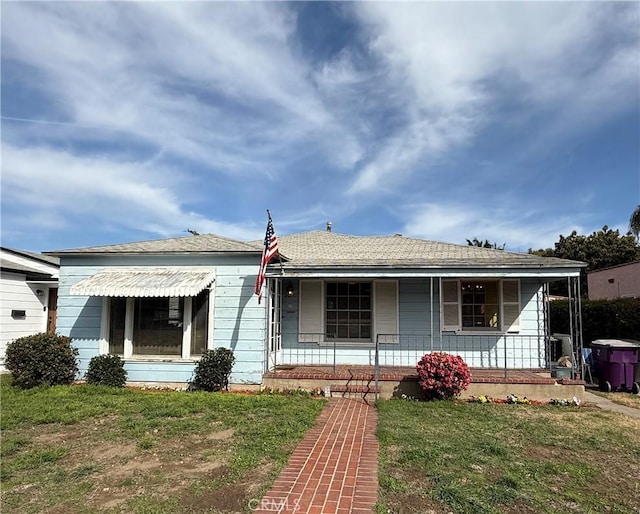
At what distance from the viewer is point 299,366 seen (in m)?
11.0

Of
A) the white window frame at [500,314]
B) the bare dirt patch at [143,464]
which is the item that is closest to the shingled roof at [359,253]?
the white window frame at [500,314]

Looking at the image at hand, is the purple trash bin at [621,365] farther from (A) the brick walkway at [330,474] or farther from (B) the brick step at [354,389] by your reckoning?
(A) the brick walkway at [330,474]

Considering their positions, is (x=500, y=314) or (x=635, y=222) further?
(x=635, y=222)

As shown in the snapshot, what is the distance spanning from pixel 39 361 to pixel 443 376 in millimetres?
8733

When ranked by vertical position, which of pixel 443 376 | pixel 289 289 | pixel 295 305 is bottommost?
pixel 443 376

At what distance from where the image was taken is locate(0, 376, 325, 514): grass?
13.5 feet

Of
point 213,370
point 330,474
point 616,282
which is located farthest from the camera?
point 616,282

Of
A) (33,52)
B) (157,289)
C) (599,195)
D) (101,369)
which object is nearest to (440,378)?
(157,289)

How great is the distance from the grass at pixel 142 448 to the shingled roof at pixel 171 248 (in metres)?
3.16

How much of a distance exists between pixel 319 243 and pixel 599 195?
49.5 feet

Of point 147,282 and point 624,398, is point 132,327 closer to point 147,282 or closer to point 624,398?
point 147,282

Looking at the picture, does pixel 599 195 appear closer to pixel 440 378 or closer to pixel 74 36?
pixel 440 378

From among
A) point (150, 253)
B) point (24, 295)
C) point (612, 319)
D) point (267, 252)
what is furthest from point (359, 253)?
point (24, 295)

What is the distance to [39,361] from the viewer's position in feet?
30.6
